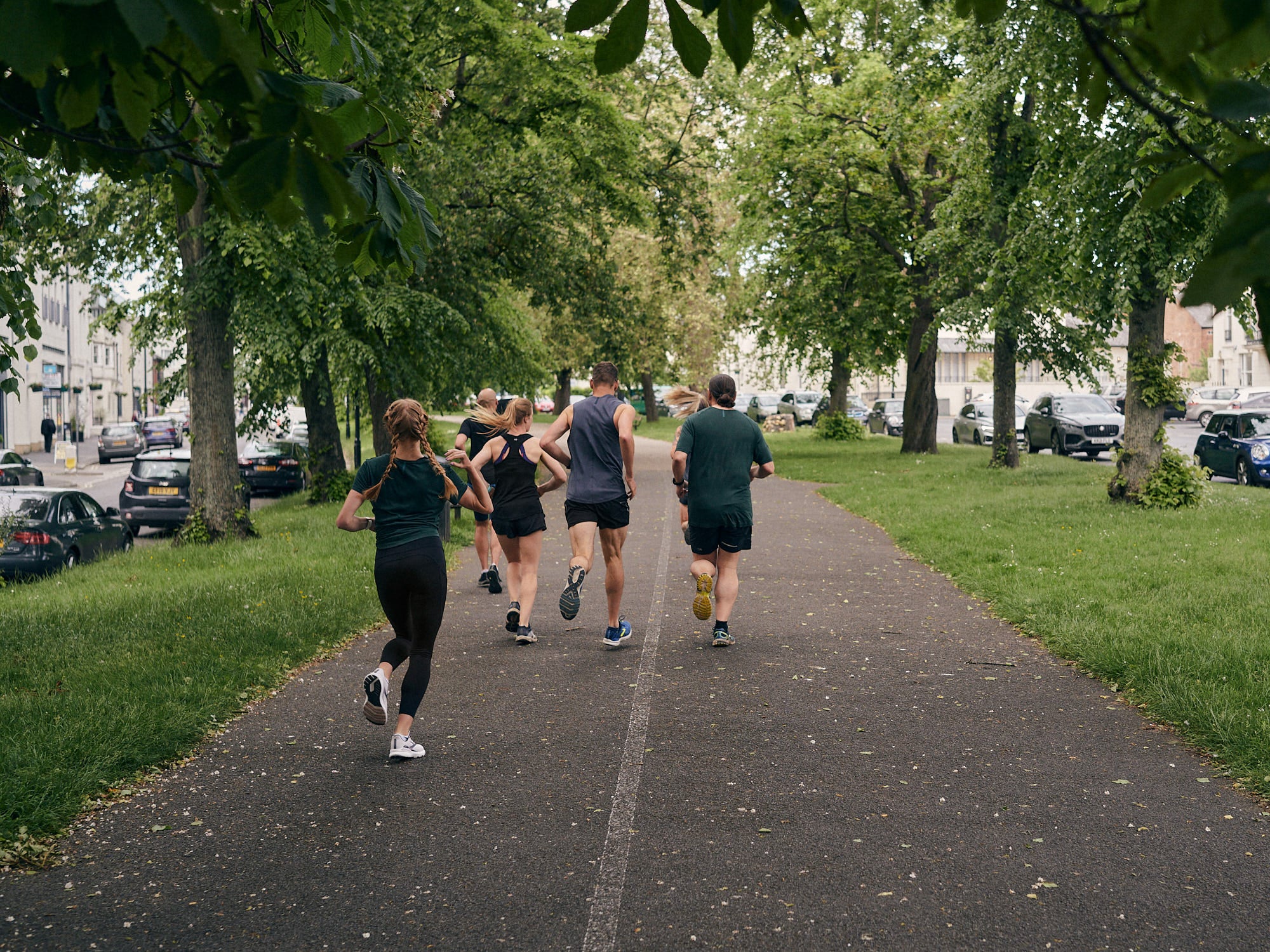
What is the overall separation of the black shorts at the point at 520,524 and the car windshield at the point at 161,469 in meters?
15.3

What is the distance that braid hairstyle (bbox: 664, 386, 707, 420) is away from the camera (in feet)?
31.0

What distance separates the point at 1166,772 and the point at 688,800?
2334 millimetres

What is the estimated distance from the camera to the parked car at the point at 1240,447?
2353 cm

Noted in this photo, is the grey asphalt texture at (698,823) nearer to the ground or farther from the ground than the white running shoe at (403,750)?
nearer to the ground

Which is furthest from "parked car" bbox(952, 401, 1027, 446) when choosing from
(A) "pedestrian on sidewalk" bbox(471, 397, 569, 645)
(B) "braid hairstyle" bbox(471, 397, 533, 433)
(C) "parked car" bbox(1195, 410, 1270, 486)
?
(A) "pedestrian on sidewalk" bbox(471, 397, 569, 645)

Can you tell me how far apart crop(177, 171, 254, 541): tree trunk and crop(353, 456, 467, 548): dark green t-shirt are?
10417mm

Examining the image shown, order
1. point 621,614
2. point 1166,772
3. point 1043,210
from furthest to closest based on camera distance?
point 1043,210 < point 621,614 < point 1166,772

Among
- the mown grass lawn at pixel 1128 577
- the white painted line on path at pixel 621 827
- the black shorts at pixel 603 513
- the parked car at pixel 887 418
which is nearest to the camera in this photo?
the white painted line on path at pixel 621 827

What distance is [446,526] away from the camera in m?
15.7

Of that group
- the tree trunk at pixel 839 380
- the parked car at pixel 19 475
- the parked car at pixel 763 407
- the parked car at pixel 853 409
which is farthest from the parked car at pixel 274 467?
the parked car at pixel 763 407

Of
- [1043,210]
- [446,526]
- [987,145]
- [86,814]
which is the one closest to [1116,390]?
[987,145]

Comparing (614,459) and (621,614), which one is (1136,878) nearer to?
(614,459)

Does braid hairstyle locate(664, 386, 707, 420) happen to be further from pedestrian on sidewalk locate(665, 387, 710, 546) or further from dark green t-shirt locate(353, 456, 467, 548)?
dark green t-shirt locate(353, 456, 467, 548)

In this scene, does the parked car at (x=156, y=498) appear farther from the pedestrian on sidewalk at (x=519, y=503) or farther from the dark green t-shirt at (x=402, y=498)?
the dark green t-shirt at (x=402, y=498)
